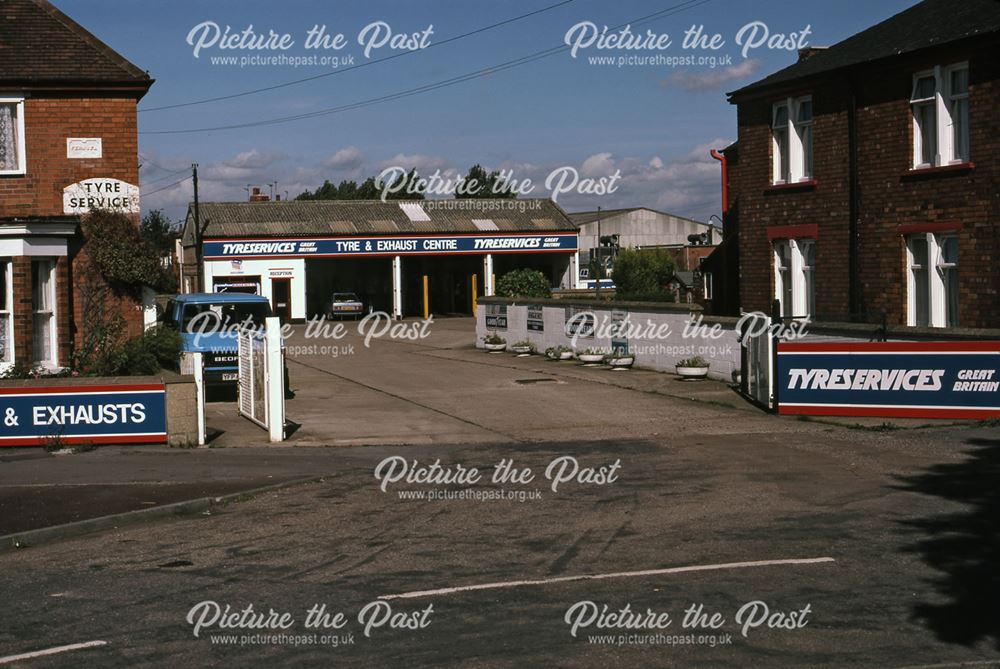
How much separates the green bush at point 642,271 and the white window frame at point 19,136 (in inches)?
1572

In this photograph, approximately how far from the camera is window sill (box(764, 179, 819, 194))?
86.2ft

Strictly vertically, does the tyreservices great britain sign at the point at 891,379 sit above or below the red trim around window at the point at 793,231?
below

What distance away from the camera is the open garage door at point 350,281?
6644cm

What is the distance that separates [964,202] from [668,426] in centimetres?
844

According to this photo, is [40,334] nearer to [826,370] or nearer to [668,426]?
[668,426]

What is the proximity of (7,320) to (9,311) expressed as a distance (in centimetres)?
17

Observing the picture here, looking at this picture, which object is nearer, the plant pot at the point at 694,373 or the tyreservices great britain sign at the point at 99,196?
the tyreservices great britain sign at the point at 99,196

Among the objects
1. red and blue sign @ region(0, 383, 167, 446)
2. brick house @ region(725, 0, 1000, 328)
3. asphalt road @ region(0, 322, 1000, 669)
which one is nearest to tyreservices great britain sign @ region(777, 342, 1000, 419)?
asphalt road @ region(0, 322, 1000, 669)

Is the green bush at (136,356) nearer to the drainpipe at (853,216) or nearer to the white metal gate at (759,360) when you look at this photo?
the white metal gate at (759,360)

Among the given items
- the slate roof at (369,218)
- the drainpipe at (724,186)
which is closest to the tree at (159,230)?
the slate roof at (369,218)

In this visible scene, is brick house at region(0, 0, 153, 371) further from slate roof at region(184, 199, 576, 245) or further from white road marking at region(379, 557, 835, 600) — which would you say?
slate roof at region(184, 199, 576, 245)

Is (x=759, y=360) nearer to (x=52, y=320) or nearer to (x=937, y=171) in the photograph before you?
(x=937, y=171)

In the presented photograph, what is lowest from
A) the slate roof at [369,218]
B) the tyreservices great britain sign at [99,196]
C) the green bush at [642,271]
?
the green bush at [642,271]

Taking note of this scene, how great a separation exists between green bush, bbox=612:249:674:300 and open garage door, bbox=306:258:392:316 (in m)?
13.3
